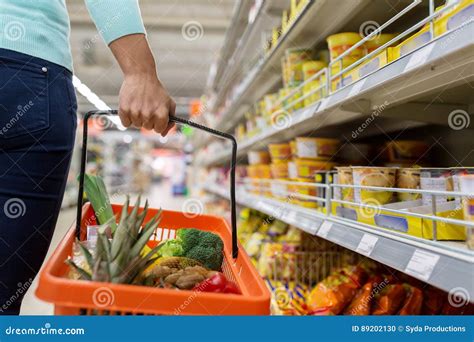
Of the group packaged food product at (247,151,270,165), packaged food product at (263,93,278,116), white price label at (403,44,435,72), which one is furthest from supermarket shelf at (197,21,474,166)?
packaged food product at (247,151,270,165)

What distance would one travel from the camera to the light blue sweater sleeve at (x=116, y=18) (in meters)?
0.96

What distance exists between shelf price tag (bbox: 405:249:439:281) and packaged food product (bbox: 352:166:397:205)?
385 millimetres

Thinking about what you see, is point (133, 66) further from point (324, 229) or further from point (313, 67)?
point (313, 67)

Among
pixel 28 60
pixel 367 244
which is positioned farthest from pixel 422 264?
pixel 28 60

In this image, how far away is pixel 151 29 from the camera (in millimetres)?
7746

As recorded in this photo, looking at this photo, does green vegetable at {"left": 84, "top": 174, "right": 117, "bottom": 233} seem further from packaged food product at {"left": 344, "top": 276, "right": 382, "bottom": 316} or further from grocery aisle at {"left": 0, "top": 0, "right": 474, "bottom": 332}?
packaged food product at {"left": 344, "top": 276, "right": 382, "bottom": 316}

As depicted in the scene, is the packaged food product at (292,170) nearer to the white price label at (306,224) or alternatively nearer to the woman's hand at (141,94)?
the white price label at (306,224)

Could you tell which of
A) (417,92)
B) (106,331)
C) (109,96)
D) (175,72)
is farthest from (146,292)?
(109,96)

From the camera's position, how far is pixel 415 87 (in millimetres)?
1300

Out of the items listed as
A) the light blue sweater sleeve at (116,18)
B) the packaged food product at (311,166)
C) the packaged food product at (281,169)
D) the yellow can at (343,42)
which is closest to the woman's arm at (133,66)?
the light blue sweater sleeve at (116,18)

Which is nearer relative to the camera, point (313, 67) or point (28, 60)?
point (28, 60)

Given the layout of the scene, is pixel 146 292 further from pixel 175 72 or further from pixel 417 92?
pixel 175 72

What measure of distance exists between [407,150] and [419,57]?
0.76m

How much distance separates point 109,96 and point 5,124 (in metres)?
15.5
